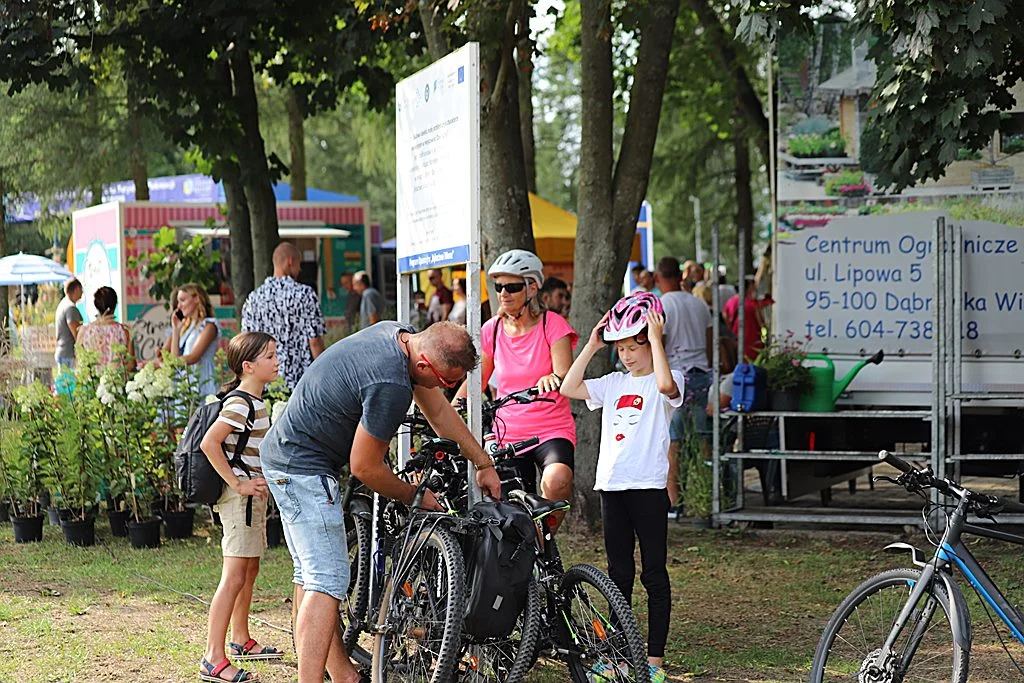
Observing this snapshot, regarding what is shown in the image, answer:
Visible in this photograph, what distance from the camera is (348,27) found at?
13.9 m

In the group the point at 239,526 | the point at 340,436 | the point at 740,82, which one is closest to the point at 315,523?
the point at 340,436

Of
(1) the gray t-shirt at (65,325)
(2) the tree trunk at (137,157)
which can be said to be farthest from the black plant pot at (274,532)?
(2) the tree trunk at (137,157)

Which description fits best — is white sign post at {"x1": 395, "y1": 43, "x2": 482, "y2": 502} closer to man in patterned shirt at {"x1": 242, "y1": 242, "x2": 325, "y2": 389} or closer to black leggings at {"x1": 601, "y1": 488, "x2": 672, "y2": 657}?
black leggings at {"x1": 601, "y1": 488, "x2": 672, "y2": 657}

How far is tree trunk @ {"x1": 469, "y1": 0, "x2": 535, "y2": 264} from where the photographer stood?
9711 millimetres

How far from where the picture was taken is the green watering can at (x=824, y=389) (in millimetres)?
10602

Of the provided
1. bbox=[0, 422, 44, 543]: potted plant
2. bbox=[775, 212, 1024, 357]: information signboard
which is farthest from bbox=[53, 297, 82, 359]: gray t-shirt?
bbox=[775, 212, 1024, 357]: information signboard

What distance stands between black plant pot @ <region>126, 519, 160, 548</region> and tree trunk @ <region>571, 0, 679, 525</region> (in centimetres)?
306

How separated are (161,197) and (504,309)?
25.9 m

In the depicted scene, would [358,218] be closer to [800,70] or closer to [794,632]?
[800,70]

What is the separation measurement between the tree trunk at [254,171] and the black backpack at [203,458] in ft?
26.6

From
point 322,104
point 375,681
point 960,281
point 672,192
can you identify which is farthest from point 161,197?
point 375,681

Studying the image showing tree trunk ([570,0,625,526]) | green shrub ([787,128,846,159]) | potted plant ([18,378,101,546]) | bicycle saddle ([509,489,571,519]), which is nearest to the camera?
bicycle saddle ([509,489,571,519])

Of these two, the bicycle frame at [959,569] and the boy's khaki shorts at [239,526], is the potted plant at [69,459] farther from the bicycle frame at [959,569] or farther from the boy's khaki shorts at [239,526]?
the bicycle frame at [959,569]

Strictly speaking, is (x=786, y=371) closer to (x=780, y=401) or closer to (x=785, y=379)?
(x=785, y=379)
